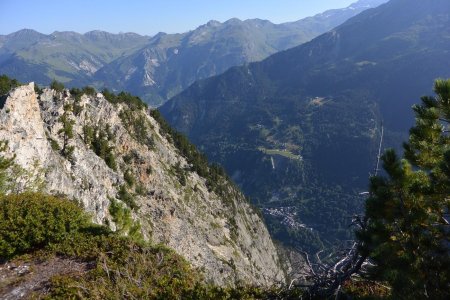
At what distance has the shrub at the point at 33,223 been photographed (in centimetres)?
1720

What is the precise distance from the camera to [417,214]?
36.4 ft

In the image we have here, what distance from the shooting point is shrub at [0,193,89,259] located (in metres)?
17.2

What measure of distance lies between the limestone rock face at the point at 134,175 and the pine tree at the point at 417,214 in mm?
17772

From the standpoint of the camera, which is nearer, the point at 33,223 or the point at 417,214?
the point at 417,214

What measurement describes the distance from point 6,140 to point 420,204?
115ft

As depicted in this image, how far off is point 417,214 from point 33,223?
1564 centimetres

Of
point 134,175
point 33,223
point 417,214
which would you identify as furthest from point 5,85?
point 417,214

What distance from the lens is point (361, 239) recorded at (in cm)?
1197

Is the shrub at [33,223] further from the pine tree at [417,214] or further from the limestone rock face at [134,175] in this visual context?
the limestone rock face at [134,175]

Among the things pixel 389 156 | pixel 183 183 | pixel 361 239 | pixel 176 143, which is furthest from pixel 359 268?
pixel 176 143

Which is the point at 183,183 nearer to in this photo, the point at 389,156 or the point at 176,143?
the point at 176,143

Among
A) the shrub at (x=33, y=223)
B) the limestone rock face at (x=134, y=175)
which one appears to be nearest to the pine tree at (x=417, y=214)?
the shrub at (x=33, y=223)

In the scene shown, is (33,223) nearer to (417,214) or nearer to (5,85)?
(417,214)

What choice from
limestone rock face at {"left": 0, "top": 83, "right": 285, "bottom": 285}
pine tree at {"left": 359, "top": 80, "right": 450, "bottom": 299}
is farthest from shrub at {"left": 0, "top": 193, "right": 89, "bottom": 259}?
limestone rock face at {"left": 0, "top": 83, "right": 285, "bottom": 285}
